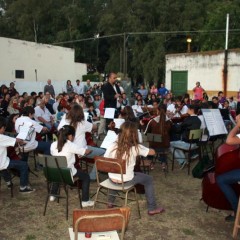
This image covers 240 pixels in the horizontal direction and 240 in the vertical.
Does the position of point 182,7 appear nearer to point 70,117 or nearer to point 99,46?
point 99,46

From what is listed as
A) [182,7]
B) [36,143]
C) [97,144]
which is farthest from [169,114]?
[182,7]

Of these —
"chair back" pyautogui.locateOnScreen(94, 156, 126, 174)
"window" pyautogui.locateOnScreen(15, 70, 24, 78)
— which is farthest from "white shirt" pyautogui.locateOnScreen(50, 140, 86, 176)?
"window" pyautogui.locateOnScreen(15, 70, 24, 78)

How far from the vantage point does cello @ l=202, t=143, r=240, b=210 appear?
4.53 m

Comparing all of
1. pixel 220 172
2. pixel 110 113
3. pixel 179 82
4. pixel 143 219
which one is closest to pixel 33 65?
pixel 179 82

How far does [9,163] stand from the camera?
582 centimetres

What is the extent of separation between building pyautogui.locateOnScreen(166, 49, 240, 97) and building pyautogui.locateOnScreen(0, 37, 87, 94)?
21.5ft

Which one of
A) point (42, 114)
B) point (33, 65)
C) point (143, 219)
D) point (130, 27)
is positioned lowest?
point (143, 219)

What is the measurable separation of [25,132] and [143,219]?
2.40m

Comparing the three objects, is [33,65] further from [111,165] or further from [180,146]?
[111,165]

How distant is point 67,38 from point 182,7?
13.3 meters

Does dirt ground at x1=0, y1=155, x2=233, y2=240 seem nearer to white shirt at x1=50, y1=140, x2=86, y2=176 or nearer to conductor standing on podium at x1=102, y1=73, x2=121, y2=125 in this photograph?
white shirt at x1=50, y1=140, x2=86, y2=176

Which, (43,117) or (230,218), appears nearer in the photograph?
(230,218)

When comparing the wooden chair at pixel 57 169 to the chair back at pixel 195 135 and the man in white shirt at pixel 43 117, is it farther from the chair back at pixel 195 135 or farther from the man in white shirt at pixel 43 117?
the man in white shirt at pixel 43 117

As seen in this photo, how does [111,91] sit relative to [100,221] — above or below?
Result: above
